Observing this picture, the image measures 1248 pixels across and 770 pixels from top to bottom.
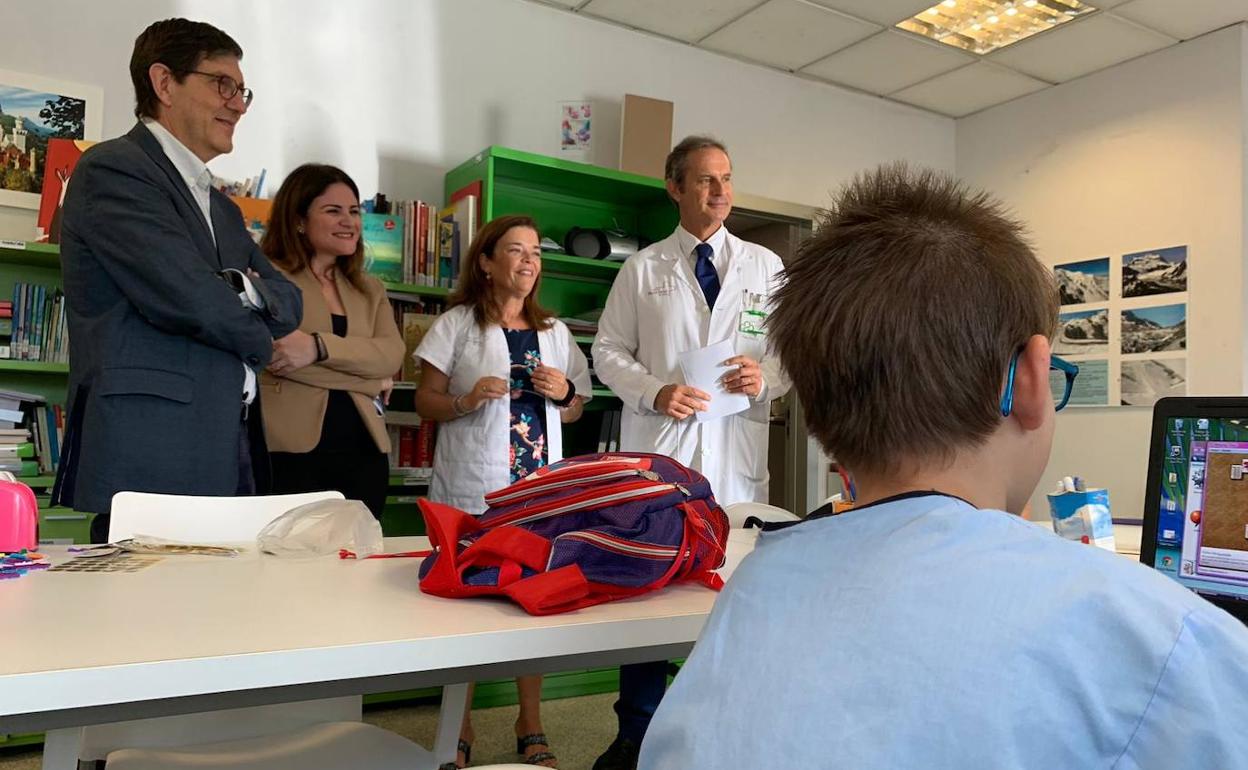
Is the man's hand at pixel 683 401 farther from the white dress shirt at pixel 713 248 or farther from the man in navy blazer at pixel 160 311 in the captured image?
the man in navy blazer at pixel 160 311

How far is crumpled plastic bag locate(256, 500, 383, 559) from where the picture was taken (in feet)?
4.52

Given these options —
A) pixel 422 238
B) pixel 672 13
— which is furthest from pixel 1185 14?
pixel 422 238

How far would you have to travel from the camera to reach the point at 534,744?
2.47m

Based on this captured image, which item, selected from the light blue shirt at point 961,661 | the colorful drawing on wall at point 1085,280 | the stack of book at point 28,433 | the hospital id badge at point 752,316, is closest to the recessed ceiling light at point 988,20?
the colorful drawing on wall at point 1085,280

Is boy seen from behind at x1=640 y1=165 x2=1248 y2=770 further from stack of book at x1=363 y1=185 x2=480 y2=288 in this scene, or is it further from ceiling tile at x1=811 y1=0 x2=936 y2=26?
ceiling tile at x1=811 y1=0 x2=936 y2=26

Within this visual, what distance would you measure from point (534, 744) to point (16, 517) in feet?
5.23

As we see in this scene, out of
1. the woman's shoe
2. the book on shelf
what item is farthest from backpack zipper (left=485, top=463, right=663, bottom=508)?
the book on shelf

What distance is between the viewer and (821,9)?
13.1 ft

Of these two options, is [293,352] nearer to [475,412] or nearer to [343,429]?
[343,429]

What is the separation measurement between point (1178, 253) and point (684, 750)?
446 cm

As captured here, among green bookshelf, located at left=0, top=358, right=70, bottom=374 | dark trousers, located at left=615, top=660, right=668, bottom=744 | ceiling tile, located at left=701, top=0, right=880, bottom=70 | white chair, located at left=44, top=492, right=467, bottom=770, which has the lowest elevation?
dark trousers, located at left=615, top=660, right=668, bottom=744

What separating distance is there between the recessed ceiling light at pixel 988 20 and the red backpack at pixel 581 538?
11.6 ft

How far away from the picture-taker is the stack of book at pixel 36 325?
2752 mm

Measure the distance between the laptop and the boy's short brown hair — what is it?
1.85 ft
